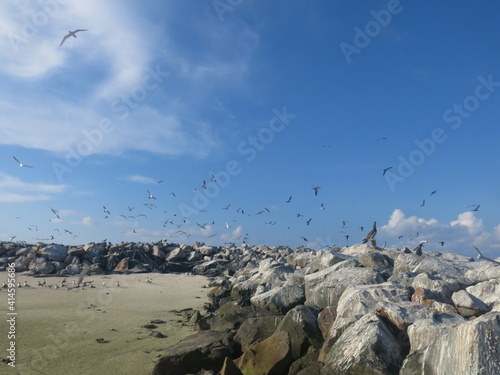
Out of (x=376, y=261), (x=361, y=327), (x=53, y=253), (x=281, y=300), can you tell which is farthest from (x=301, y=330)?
(x=53, y=253)

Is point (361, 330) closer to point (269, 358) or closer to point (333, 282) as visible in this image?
point (269, 358)

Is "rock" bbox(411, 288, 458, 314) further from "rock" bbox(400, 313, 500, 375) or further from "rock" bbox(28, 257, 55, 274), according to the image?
"rock" bbox(28, 257, 55, 274)

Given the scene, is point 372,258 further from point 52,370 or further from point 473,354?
point 52,370

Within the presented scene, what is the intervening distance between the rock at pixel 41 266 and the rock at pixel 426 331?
18.6 meters

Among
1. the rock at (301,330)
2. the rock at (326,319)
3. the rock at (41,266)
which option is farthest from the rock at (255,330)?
the rock at (41,266)

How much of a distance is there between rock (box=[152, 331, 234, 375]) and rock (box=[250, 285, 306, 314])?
2.13 m

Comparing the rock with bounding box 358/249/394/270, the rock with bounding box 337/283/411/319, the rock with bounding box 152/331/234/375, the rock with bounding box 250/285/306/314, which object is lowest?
the rock with bounding box 152/331/234/375

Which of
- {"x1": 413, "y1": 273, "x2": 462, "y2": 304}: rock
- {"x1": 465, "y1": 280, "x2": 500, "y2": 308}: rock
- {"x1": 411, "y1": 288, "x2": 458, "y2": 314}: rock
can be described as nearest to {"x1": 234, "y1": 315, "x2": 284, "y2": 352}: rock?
{"x1": 411, "y1": 288, "x2": 458, "y2": 314}: rock

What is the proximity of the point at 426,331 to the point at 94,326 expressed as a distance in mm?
8054

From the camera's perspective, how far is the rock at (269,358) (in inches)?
224

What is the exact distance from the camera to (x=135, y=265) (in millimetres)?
21734

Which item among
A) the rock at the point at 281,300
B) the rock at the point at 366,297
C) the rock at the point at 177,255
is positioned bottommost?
the rock at the point at 366,297

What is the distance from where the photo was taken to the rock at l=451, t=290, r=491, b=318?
6832mm

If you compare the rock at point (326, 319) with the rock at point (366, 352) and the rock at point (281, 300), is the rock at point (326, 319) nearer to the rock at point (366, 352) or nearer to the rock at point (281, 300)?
the rock at point (366, 352)
